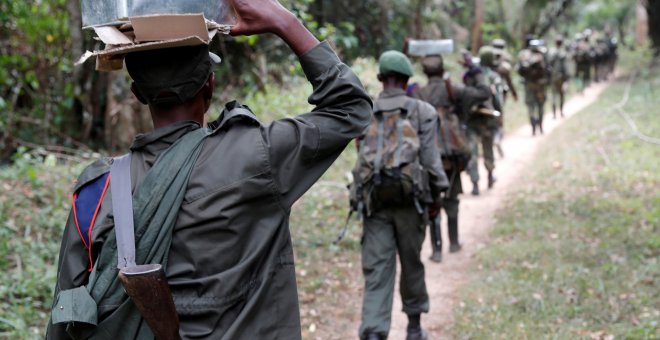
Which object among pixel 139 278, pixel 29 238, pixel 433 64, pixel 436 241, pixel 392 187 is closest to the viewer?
pixel 139 278

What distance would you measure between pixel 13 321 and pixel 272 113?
719cm

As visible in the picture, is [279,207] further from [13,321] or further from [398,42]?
[398,42]

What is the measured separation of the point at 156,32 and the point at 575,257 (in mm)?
5832

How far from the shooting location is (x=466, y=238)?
820 centimetres

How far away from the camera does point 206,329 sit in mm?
1982

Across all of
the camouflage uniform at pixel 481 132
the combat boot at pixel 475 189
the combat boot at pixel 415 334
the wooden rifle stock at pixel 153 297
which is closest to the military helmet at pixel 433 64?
the camouflage uniform at pixel 481 132

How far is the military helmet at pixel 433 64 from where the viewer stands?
23.1 ft

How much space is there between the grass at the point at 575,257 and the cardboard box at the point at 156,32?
4.00m

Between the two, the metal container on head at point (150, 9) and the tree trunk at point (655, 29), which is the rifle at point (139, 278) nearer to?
the metal container on head at point (150, 9)

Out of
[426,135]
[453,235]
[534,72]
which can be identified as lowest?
[453,235]

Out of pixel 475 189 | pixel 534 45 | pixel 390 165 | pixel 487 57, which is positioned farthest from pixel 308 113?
pixel 534 45

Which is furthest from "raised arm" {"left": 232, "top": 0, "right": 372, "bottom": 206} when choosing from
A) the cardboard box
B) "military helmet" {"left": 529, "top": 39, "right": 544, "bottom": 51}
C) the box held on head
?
"military helmet" {"left": 529, "top": 39, "right": 544, "bottom": 51}

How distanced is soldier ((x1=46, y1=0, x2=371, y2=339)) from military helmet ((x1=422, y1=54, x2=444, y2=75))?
510 centimetres

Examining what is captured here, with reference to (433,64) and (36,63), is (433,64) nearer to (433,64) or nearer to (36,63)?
(433,64)
